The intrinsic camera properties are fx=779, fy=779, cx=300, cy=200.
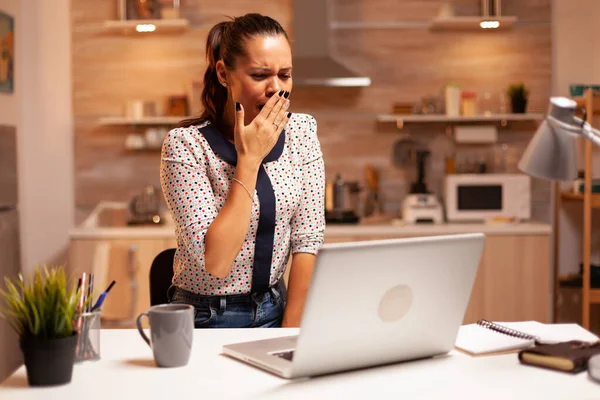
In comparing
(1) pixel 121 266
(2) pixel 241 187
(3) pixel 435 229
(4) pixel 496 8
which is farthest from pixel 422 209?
(2) pixel 241 187

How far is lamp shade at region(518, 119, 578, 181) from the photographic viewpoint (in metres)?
1.34

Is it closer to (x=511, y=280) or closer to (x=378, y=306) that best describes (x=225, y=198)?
(x=378, y=306)

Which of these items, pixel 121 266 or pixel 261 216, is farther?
pixel 121 266

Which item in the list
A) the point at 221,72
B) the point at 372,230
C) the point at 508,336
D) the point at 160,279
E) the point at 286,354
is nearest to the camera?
the point at 286,354

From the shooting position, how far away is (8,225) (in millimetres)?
3990

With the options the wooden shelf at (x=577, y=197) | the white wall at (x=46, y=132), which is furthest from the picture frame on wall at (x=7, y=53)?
the wooden shelf at (x=577, y=197)

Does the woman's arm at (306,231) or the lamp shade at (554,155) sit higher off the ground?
the lamp shade at (554,155)

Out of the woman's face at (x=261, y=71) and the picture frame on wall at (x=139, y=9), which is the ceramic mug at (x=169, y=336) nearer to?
the woman's face at (x=261, y=71)

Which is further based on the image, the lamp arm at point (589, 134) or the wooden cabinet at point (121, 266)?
the wooden cabinet at point (121, 266)

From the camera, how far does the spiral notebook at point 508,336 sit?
4.91 ft

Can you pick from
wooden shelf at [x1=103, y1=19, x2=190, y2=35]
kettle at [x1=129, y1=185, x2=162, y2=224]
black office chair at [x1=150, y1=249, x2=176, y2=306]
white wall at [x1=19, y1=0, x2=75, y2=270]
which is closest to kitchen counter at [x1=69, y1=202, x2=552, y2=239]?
kettle at [x1=129, y1=185, x2=162, y2=224]

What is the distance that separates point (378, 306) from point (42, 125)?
3.55 meters

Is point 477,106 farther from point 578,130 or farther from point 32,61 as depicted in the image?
point 578,130

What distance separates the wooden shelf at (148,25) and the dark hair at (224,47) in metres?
2.46
